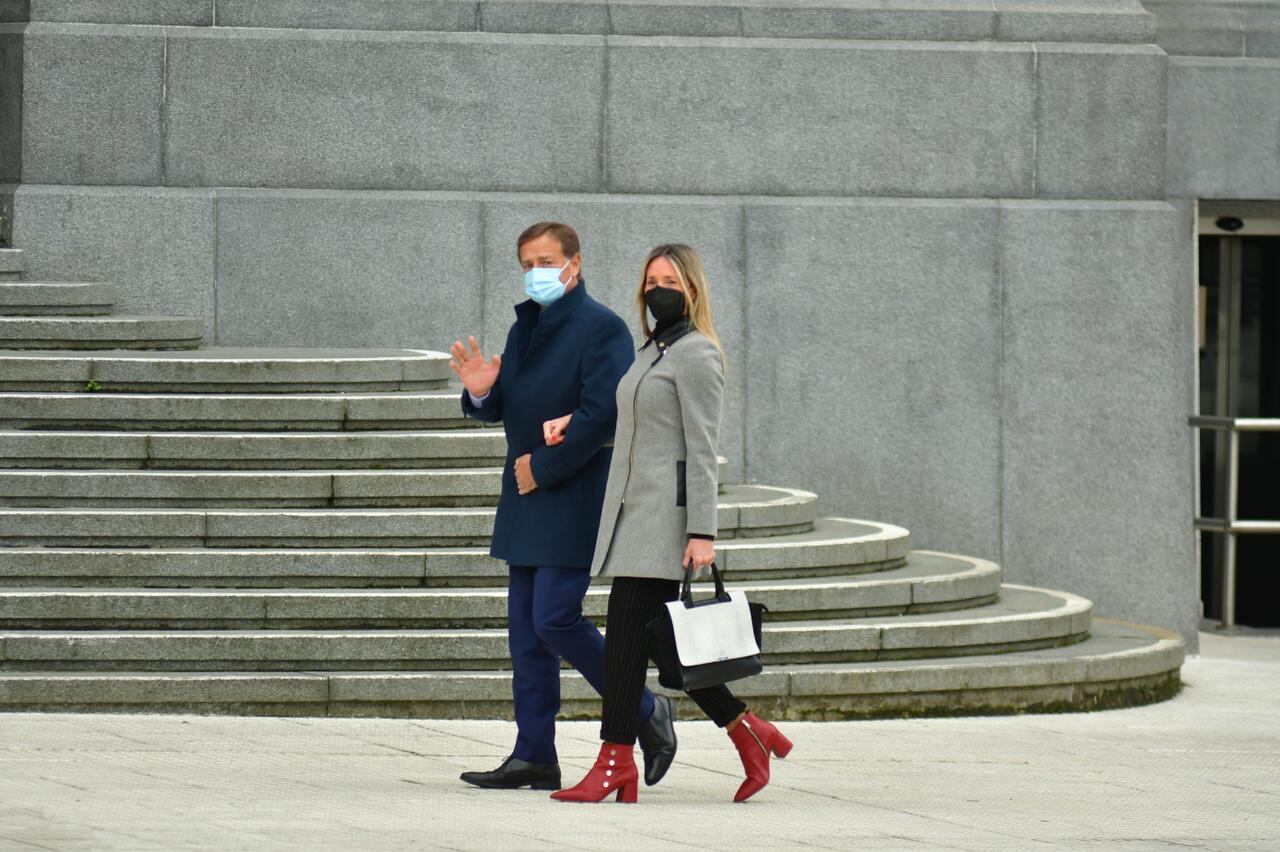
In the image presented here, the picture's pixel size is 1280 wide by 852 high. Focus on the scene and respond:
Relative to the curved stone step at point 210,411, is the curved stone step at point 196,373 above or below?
above

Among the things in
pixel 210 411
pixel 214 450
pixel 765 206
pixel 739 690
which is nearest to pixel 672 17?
pixel 765 206

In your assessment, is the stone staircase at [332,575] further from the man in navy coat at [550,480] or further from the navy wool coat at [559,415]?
the navy wool coat at [559,415]

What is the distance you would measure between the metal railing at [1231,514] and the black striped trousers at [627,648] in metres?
8.07

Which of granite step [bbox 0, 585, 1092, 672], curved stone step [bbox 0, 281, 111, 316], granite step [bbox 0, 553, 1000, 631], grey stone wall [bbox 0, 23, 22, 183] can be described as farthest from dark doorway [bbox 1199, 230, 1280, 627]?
grey stone wall [bbox 0, 23, 22, 183]

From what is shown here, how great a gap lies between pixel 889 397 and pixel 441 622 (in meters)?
4.51

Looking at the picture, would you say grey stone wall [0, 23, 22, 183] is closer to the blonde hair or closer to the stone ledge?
the stone ledge

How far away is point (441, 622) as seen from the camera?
28.9 ft

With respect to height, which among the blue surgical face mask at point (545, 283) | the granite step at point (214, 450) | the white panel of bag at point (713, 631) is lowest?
the white panel of bag at point (713, 631)

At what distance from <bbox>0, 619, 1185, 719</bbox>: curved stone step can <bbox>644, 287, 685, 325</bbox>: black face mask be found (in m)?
2.35

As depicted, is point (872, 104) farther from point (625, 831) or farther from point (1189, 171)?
point (625, 831)

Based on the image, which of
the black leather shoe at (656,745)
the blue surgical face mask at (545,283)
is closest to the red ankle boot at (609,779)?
the black leather shoe at (656,745)

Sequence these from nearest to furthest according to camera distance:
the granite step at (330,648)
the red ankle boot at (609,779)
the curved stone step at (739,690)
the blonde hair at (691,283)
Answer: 1. the red ankle boot at (609,779)
2. the blonde hair at (691,283)
3. the curved stone step at (739,690)
4. the granite step at (330,648)

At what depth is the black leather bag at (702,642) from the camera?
20.6 feet

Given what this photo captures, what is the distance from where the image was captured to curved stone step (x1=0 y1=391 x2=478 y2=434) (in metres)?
9.73
